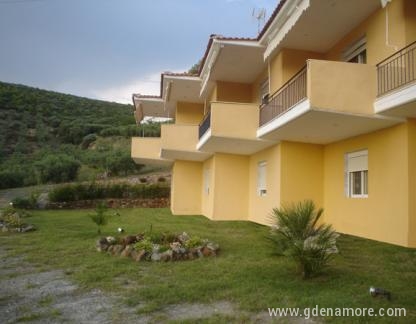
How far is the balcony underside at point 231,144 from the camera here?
48.3 feet

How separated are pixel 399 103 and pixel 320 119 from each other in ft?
6.85

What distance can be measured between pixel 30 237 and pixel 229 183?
849 centimetres

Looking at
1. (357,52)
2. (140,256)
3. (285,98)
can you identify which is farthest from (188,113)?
(140,256)

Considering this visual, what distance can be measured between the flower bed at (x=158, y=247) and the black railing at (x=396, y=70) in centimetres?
603

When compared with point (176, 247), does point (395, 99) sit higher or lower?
higher

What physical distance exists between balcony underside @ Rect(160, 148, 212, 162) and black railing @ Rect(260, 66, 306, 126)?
5.76 metres

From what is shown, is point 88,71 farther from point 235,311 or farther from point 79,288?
point 235,311

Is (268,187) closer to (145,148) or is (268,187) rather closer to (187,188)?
(187,188)

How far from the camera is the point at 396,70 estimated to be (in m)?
9.77

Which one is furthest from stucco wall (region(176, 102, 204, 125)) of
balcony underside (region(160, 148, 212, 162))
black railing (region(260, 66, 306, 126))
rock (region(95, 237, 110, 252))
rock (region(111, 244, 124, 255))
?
rock (region(111, 244, 124, 255))

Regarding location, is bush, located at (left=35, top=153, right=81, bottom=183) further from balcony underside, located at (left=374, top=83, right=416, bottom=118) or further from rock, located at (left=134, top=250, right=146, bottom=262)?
balcony underside, located at (left=374, top=83, right=416, bottom=118)

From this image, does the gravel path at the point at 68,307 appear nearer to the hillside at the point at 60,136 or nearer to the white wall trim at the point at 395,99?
the white wall trim at the point at 395,99

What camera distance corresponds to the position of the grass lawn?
6.09m

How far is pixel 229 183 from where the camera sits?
17797 millimetres
